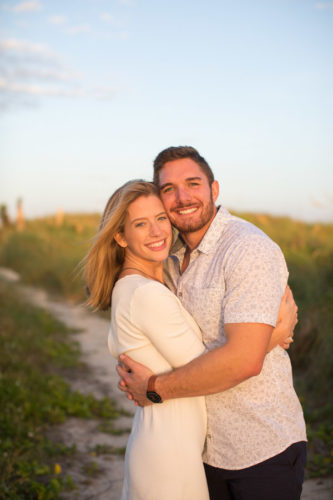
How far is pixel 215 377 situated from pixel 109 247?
1.10 m

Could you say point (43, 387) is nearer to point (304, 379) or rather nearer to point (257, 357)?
point (304, 379)

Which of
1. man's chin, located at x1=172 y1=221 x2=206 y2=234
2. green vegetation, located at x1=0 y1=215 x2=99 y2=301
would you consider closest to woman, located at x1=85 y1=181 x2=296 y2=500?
man's chin, located at x1=172 y1=221 x2=206 y2=234

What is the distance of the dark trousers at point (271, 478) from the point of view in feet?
7.23

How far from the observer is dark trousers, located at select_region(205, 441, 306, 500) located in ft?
7.23

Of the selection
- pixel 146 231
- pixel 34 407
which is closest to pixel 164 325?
pixel 146 231

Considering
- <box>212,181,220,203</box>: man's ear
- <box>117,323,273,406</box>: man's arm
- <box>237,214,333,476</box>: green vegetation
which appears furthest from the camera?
<box>237,214,333,476</box>: green vegetation

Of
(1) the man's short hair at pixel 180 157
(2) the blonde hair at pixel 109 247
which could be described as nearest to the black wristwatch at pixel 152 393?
(2) the blonde hair at pixel 109 247

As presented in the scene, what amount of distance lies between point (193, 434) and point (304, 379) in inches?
204

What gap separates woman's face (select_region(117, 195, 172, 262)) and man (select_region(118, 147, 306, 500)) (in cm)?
29

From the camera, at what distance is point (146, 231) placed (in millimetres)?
2785

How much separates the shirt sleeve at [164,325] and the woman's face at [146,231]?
1.62 feet

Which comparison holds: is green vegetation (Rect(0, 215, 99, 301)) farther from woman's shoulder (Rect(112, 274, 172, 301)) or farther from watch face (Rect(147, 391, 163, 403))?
watch face (Rect(147, 391, 163, 403))

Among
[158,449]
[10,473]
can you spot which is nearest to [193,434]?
[158,449]

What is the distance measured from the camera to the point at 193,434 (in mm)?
2283
